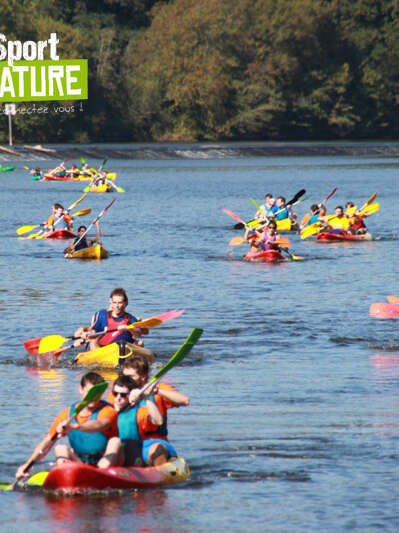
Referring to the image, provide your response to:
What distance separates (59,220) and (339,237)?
375 inches

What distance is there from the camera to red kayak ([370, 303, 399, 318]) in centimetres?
2238

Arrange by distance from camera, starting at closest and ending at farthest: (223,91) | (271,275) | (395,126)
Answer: (271,275) → (223,91) → (395,126)

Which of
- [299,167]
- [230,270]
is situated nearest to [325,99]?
[299,167]

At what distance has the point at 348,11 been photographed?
5305 inches

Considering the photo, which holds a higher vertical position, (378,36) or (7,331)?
(378,36)

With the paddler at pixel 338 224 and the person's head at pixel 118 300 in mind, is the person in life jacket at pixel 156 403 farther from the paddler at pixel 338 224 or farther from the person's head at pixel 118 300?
the paddler at pixel 338 224

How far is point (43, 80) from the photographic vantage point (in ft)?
338

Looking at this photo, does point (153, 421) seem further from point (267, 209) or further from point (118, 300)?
point (267, 209)

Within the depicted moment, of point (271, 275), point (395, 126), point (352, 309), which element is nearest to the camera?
point (352, 309)

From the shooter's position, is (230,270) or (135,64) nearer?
(230,270)

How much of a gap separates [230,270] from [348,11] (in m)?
107

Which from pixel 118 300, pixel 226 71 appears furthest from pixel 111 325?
pixel 226 71

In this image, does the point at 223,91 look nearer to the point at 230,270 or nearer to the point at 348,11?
the point at 348,11

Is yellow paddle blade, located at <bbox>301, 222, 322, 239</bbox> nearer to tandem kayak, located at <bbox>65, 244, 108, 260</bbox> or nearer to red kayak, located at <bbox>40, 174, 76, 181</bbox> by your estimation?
tandem kayak, located at <bbox>65, 244, 108, 260</bbox>
